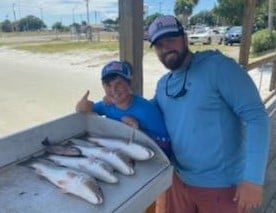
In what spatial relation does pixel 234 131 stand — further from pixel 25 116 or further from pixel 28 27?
pixel 28 27

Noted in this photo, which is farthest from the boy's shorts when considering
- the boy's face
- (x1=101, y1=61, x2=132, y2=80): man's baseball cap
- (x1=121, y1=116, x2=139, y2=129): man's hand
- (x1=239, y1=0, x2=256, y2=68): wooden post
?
(x1=239, y1=0, x2=256, y2=68): wooden post

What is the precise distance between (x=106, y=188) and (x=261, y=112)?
0.79 metres

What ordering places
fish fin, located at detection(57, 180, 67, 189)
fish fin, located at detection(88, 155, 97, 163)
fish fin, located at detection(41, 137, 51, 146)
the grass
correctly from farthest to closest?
the grass, fish fin, located at detection(41, 137, 51, 146), fish fin, located at detection(88, 155, 97, 163), fish fin, located at detection(57, 180, 67, 189)

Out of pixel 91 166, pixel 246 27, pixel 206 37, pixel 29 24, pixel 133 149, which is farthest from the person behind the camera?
pixel 29 24

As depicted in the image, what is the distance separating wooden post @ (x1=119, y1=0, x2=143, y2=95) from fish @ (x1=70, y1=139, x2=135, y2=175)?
0.80 meters

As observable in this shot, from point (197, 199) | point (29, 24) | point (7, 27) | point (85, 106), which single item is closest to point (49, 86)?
point (85, 106)

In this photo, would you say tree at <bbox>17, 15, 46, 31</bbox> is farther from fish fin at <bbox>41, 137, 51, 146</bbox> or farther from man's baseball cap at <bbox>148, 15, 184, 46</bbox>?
man's baseball cap at <bbox>148, 15, 184, 46</bbox>

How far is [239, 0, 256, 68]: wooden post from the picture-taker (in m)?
4.92

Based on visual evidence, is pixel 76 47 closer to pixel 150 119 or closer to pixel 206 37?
pixel 206 37

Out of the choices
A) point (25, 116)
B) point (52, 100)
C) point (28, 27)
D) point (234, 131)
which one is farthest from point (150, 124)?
point (28, 27)

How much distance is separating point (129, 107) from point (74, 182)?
686mm

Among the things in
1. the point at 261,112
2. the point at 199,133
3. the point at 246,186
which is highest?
the point at 261,112

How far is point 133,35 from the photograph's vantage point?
2.70 m

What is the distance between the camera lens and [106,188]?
1813 millimetres
